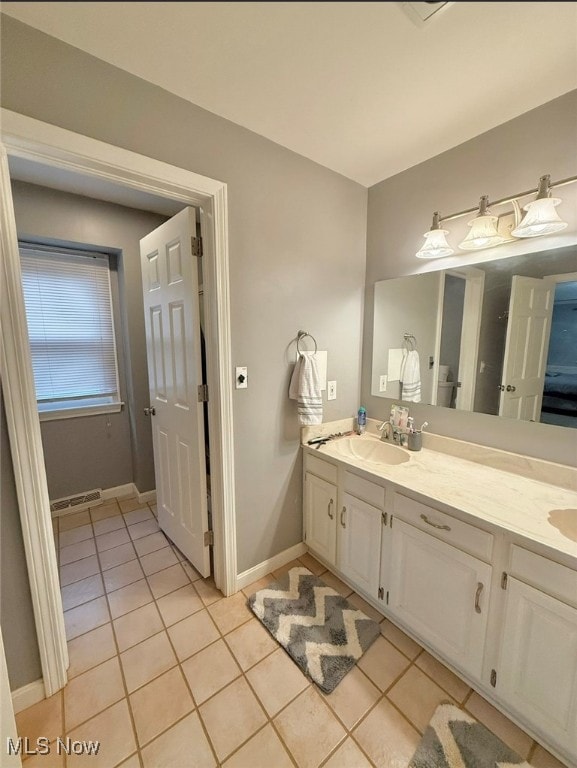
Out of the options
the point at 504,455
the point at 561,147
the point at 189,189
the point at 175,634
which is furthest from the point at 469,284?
the point at 175,634

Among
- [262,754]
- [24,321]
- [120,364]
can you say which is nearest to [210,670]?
[262,754]

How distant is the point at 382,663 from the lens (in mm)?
1383

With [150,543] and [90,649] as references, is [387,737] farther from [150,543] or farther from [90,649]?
[150,543]

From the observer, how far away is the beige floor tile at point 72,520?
239 centimetres

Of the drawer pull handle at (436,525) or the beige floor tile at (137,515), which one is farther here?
the beige floor tile at (137,515)

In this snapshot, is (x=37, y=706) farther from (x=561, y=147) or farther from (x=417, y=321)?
(x=561, y=147)

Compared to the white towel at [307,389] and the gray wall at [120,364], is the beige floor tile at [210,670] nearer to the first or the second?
the white towel at [307,389]

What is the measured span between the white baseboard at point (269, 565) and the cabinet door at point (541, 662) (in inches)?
44.4

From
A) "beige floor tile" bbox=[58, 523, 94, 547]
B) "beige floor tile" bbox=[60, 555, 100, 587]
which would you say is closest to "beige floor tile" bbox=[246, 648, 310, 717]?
"beige floor tile" bbox=[60, 555, 100, 587]

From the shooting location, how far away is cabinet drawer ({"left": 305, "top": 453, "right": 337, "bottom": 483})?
1766mm

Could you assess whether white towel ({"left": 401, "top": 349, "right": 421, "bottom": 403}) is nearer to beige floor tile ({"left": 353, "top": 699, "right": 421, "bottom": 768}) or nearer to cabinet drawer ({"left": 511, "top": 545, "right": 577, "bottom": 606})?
cabinet drawer ({"left": 511, "top": 545, "right": 577, "bottom": 606})

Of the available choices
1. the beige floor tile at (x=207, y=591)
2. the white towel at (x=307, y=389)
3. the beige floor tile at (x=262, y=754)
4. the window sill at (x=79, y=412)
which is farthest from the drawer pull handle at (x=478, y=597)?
the window sill at (x=79, y=412)

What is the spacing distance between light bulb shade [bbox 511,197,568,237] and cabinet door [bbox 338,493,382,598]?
4.58 feet

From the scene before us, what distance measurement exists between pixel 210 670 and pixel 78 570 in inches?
44.3
